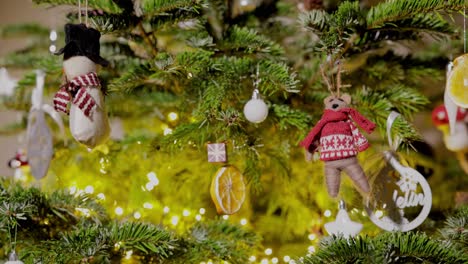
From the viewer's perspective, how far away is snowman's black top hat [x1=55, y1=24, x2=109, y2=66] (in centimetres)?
68

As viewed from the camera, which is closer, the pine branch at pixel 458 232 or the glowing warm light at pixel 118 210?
the pine branch at pixel 458 232

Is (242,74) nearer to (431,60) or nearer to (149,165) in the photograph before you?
(149,165)

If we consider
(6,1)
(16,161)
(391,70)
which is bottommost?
(16,161)

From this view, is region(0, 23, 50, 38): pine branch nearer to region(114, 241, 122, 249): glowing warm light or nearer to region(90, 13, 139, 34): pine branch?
region(90, 13, 139, 34): pine branch

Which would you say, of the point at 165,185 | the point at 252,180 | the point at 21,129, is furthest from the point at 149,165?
the point at 21,129

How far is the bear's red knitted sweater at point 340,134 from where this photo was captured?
0.68 meters

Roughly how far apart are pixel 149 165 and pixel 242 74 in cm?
24

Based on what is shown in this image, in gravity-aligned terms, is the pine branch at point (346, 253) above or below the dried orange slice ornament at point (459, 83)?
below

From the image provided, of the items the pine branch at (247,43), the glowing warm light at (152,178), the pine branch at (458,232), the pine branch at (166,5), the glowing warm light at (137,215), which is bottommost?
the pine branch at (458,232)

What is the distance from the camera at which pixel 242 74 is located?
0.80 m

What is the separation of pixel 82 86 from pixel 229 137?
21cm

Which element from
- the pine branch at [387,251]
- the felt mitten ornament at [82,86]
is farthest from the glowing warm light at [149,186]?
the pine branch at [387,251]

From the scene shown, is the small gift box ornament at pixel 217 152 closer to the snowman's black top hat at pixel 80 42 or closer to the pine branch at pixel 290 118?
the pine branch at pixel 290 118

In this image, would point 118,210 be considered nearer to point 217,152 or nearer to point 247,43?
point 217,152
